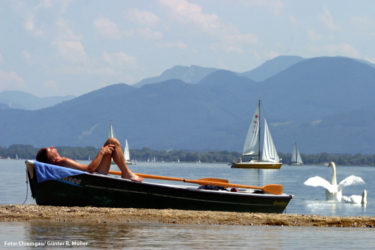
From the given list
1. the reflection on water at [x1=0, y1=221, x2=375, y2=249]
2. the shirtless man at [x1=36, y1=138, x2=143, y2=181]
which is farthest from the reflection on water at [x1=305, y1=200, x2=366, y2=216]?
the reflection on water at [x1=0, y1=221, x2=375, y2=249]

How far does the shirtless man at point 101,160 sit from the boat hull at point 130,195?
385mm

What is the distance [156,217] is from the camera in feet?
70.5

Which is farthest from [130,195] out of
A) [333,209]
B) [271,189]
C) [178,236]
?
[333,209]

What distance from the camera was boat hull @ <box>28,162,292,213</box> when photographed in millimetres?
23000

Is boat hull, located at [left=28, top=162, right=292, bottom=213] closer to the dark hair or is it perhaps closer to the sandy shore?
the dark hair

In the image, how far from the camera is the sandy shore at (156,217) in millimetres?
20672

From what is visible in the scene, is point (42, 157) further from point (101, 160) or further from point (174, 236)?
point (174, 236)

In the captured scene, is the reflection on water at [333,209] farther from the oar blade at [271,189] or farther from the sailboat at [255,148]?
the sailboat at [255,148]

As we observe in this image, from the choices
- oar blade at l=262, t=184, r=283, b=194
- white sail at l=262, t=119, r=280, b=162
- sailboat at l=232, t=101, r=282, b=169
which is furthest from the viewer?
white sail at l=262, t=119, r=280, b=162

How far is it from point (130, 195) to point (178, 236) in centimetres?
627

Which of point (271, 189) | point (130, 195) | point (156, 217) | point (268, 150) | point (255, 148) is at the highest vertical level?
point (255, 148)

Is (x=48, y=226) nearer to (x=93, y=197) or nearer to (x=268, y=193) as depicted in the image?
(x=93, y=197)

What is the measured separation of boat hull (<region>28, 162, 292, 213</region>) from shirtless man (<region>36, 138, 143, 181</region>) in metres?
0.38

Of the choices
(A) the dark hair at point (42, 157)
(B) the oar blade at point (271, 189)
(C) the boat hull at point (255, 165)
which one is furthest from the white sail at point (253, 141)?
(A) the dark hair at point (42, 157)
